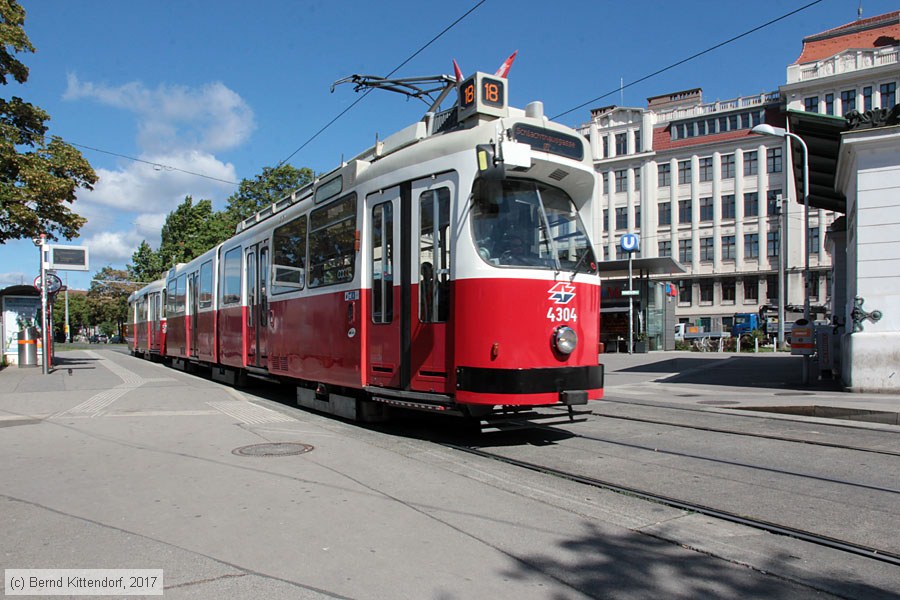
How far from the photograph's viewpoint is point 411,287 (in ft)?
25.1

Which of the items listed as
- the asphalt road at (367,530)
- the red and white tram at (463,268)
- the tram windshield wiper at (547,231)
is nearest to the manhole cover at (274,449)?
the asphalt road at (367,530)

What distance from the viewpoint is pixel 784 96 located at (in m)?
52.7

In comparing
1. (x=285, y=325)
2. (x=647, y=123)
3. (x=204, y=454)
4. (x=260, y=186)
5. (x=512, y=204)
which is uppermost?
(x=647, y=123)

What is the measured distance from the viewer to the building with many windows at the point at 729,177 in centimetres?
5100

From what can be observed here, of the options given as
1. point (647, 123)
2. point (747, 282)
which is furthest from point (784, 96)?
point (747, 282)

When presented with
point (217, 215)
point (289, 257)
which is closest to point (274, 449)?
point (289, 257)

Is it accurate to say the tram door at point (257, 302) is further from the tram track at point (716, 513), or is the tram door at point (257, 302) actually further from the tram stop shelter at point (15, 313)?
the tram stop shelter at point (15, 313)

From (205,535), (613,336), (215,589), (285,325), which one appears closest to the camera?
(215,589)

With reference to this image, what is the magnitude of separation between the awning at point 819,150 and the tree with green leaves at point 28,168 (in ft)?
67.9

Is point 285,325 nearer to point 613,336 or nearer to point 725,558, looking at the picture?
→ point 725,558

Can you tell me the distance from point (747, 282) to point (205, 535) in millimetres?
57720

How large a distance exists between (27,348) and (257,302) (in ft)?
53.8

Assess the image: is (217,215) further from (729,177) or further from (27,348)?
(729,177)

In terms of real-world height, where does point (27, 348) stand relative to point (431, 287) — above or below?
below
